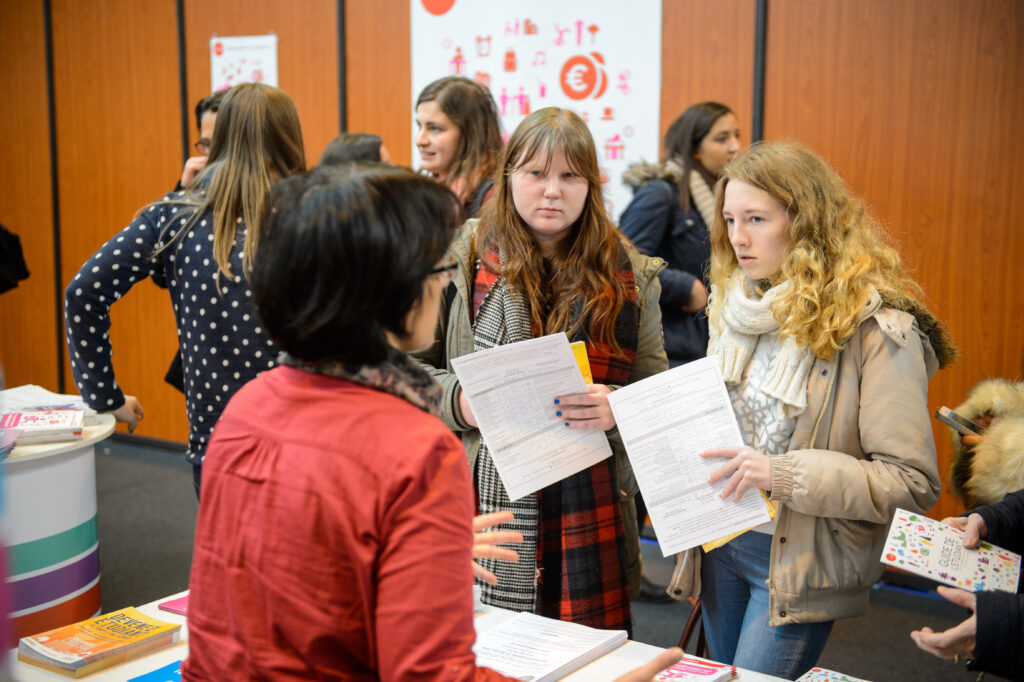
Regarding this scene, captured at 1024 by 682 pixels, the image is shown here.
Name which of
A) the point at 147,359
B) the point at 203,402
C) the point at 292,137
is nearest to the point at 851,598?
the point at 203,402

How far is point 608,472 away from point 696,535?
A: 38cm

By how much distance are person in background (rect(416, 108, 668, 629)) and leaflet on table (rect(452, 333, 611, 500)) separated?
0.08 metres

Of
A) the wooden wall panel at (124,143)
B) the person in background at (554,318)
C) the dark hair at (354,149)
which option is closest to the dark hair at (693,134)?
the dark hair at (354,149)

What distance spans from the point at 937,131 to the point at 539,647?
2845mm

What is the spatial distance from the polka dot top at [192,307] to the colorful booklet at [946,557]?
4.75 ft

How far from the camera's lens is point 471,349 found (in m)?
2.03

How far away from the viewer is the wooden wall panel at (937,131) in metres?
3.36

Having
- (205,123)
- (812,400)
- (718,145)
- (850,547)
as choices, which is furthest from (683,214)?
(205,123)

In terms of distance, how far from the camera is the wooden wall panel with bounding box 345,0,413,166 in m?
4.76

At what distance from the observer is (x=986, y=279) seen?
136 inches

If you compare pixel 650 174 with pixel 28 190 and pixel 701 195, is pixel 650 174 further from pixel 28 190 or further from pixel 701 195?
pixel 28 190

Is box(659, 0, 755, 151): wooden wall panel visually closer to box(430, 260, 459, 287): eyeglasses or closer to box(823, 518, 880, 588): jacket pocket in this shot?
box(823, 518, 880, 588): jacket pocket

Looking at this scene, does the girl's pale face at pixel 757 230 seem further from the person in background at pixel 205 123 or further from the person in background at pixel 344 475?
the person in background at pixel 205 123

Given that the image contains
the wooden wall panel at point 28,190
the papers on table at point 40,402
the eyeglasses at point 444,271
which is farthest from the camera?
the wooden wall panel at point 28,190
